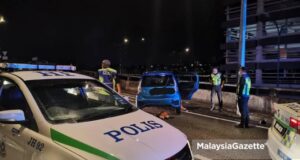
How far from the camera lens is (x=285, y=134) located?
376cm

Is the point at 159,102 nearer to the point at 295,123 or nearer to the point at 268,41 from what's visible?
the point at 295,123

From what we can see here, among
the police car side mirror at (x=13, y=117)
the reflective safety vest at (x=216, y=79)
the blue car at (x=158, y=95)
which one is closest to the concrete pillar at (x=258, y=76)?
the reflective safety vest at (x=216, y=79)

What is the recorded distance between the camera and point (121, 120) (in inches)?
130

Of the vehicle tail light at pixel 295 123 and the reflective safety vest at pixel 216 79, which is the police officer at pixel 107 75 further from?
the vehicle tail light at pixel 295 123

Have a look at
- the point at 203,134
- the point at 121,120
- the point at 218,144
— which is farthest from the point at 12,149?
the point at 203,134

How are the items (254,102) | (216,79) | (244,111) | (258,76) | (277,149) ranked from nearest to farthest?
(277,149)
(244,111)
(216,79)
(254,102)
(258,76)

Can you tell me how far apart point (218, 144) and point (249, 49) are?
3856cm

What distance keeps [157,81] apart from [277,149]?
7065 mm

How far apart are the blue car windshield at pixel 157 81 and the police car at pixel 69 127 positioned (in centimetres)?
629

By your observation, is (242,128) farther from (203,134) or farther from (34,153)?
(34,153)

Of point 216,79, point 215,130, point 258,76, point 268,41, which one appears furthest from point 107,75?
point 258,76

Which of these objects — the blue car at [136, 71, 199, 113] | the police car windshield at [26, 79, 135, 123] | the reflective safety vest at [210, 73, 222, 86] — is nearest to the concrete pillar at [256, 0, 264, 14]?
the reflective safety vest at [210, 73, 222, 86]

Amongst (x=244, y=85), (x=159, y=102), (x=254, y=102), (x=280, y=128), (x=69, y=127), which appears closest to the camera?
(x=69, y=127)

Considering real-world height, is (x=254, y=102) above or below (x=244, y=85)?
below
